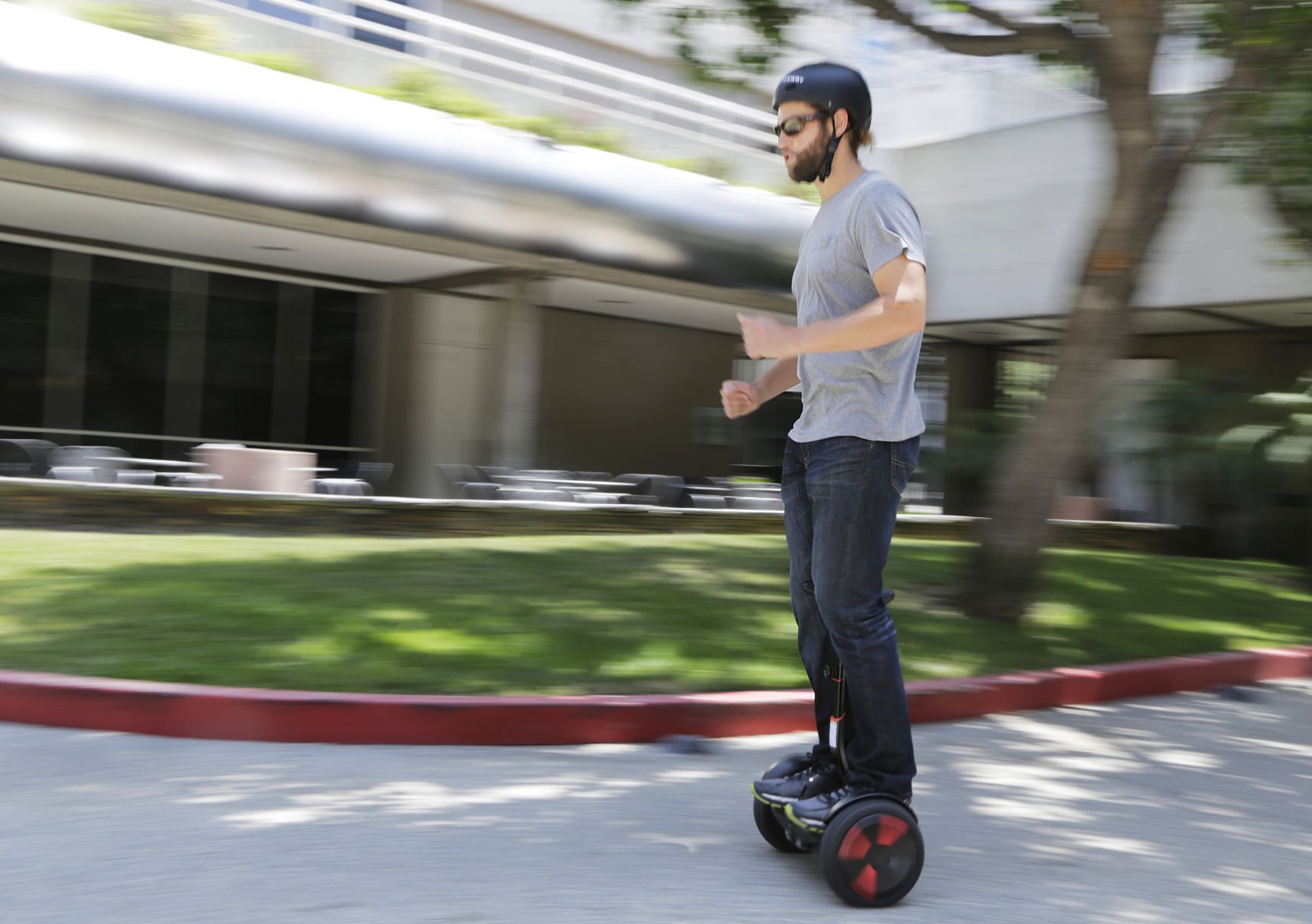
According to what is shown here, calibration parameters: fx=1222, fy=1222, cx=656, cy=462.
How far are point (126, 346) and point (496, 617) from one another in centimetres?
1077

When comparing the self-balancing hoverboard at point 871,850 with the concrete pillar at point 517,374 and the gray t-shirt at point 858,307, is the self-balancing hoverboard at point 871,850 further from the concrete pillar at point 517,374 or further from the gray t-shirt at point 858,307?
the concrete pillar at point 517,374

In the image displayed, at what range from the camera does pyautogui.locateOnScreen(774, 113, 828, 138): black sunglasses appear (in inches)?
119

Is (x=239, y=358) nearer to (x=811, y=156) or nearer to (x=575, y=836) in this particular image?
(x=575, y=836)

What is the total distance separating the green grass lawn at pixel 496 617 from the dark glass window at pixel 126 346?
616 centimetres

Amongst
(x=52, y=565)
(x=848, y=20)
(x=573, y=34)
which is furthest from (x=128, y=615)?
(x=573, y=34)

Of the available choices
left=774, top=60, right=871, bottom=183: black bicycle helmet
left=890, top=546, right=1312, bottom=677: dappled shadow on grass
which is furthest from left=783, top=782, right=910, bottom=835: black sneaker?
left=890, top=546, right=1312, bottom=677: dappled shadow on grass

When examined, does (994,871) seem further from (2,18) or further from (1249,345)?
(1249,345)

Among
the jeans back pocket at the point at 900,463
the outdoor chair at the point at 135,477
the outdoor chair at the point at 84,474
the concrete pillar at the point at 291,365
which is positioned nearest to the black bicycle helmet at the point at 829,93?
the jeans back pocket at the point at 900,463

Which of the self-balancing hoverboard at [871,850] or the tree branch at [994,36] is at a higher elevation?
the tree branch at [994,36]

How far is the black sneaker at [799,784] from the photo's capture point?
314cm

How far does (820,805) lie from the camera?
305 cm

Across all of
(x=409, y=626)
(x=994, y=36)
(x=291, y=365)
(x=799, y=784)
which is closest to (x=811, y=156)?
(x=799, y=784)

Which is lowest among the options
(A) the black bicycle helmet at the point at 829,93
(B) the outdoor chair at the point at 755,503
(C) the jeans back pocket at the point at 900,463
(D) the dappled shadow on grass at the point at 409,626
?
(D) the dappled shadow on grass at the point at 409,626

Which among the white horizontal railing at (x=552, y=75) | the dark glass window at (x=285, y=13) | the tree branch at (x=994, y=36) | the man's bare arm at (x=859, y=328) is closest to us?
the man's bare arm at (x=859, y=328)
